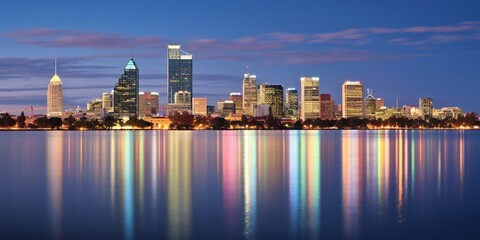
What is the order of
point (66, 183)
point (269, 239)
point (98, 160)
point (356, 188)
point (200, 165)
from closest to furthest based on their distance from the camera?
point (269, 239), point (356, 188), point (66, 183), point (200, 165), point (98, 160)

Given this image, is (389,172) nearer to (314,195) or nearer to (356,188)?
A: (356,188)

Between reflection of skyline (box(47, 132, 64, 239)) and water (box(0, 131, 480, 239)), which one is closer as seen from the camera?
water (box(0, 131, 480, 239))

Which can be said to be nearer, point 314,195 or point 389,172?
point 314,195

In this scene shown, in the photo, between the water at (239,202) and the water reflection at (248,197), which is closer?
the water at (239,202)

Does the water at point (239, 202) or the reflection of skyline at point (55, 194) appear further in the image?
the reflection of skyline at point (55, 194)

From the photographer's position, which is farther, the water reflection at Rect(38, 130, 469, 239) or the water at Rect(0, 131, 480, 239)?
the water reflection at Rect(38, 130, 469, 239)

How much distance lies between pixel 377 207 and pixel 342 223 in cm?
383

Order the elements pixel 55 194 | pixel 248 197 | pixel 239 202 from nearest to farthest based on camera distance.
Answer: pixel 239 202 → pixel 248 197 → pixel 55 194

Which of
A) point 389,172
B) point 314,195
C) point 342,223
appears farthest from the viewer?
point 389,172

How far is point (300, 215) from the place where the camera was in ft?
74.2

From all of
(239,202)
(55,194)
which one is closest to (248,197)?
(239,202)

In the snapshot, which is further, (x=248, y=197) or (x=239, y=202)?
(x=248, y=197)

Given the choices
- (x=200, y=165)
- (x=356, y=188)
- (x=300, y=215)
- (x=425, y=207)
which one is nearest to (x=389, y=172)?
(x=356, y=188)

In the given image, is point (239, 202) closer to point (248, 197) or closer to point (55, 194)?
point (248, 197)
